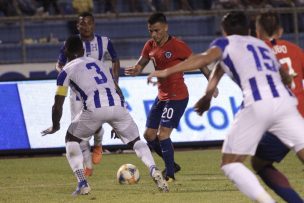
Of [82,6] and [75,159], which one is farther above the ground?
[75,159]

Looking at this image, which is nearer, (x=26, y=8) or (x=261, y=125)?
(x=261, y=125)

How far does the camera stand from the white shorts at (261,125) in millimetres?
8469

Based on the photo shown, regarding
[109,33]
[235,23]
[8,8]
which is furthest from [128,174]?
[8,8]

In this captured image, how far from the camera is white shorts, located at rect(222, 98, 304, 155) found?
8.47m

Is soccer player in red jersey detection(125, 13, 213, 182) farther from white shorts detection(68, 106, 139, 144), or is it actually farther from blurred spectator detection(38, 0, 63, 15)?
blurred spectator detection(38, 0, 63, 15)

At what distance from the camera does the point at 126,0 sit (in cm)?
2311

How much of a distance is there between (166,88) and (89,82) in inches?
83.7

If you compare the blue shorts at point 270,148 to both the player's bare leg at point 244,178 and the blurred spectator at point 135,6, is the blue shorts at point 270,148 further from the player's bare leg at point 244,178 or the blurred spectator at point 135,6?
the blurred spectator at point 135,6

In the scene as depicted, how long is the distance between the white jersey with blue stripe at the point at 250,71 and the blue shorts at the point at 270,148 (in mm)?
650

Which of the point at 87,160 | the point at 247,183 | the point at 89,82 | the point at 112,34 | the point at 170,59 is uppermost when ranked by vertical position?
the point at 247,183

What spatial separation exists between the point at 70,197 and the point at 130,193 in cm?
76

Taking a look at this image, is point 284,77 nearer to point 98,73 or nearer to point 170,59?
point 98,73

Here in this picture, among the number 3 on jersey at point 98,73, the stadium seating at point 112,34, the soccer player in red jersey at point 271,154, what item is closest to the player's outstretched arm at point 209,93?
the soccer player in red jersey at point 271,154

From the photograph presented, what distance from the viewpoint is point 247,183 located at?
332 inches
